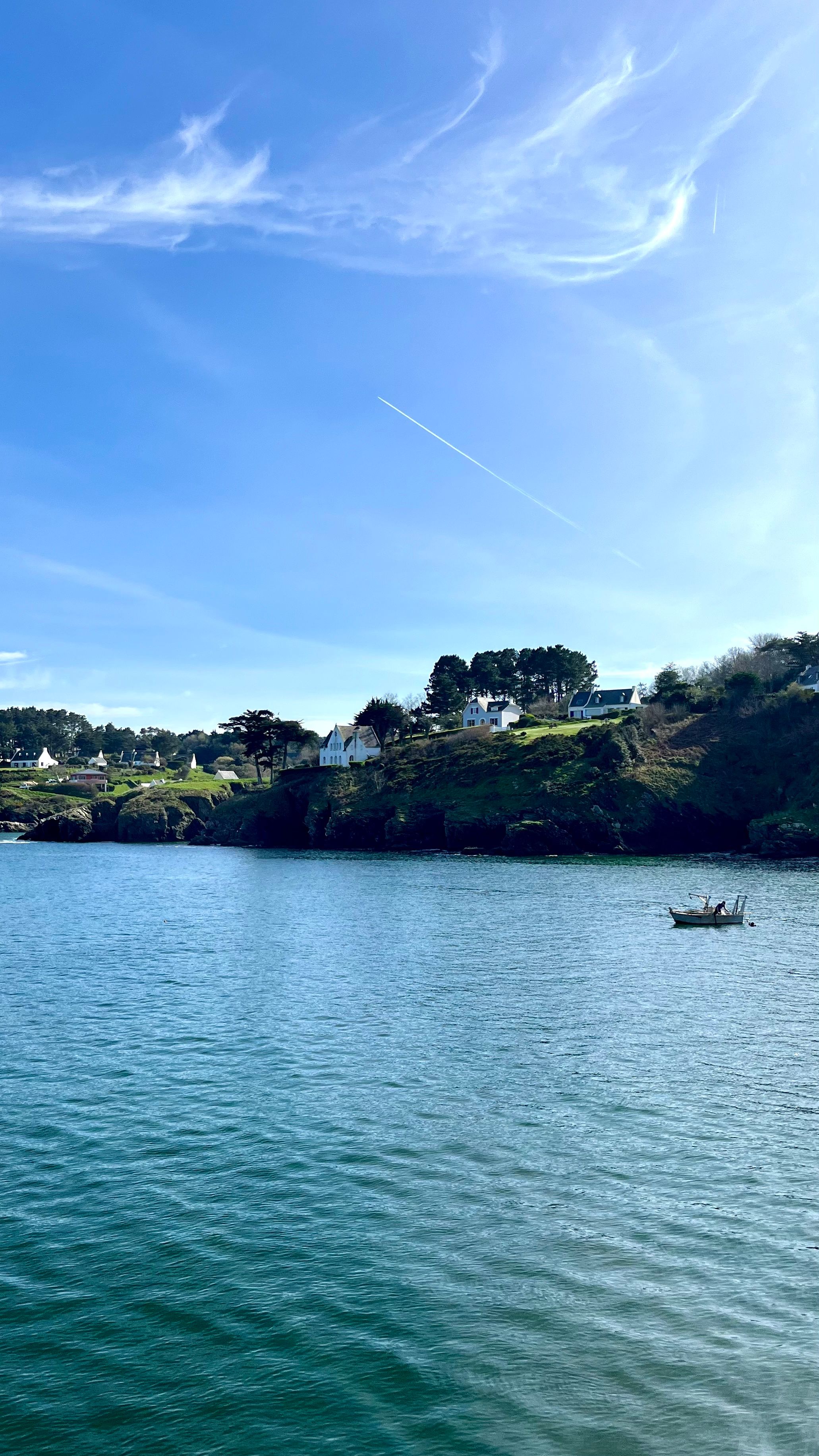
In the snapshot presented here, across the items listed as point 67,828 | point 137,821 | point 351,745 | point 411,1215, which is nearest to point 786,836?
point 351,745

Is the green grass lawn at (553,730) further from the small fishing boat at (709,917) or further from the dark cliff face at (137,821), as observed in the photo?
the small fishing boat at (709,917)

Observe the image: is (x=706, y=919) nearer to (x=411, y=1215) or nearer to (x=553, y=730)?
(x=411, y=1215)

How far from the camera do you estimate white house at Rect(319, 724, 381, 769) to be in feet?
625

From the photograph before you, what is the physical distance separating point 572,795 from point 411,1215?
12008 cm

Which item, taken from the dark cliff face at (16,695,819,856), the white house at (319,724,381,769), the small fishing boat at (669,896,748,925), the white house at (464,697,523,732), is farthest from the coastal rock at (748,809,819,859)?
the white house at (319,724,381,769)

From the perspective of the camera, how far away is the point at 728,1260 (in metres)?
17.9

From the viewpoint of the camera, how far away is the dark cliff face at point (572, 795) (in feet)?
443

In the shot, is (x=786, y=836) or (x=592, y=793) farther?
(x=592, y=793)

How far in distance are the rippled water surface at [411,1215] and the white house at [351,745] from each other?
144 meters

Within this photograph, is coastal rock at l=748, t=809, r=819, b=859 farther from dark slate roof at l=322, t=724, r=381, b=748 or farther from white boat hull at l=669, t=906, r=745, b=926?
dark slate roof at l=322, t=724, r=381, b=748

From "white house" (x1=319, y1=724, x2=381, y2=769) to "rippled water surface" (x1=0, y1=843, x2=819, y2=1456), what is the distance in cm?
14410

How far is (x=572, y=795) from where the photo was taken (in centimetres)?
13750

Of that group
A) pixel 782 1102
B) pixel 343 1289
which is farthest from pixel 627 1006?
pixel 343 1289

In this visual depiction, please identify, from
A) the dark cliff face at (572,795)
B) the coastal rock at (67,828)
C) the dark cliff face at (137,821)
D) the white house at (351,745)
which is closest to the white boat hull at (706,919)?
the dark cliff face at (572,795)
